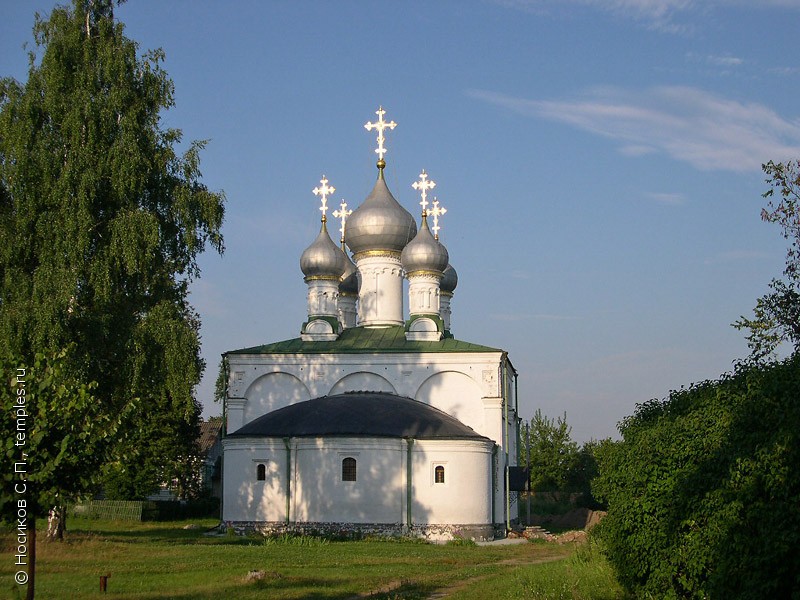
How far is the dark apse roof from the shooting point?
91.7ft

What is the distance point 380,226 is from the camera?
1423 inches

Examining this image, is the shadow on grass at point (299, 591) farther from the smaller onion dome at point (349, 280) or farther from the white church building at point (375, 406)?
A: the smaller onion dome at point (349, 280)

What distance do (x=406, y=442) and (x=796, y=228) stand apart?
13.5 m

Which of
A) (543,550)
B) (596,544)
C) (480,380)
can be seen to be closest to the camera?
(596,544)

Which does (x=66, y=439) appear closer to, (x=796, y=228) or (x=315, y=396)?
(x=796, y=228)

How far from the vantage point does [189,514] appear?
38.1 m

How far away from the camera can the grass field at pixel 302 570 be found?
1390 centimetres

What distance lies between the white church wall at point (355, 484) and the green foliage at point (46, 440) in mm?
16502

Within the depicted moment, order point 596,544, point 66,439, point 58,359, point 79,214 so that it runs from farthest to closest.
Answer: point 79,214, point 596,544, point 58,359, point 66,439

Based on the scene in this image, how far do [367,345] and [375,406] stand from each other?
181 inches

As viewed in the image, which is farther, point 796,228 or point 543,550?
point 543,550

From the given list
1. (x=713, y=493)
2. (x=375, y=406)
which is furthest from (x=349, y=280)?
(x=713, y=493)

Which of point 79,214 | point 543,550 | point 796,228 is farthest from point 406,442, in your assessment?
point 796,228

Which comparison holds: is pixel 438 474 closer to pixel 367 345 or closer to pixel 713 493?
pixel 367 345
